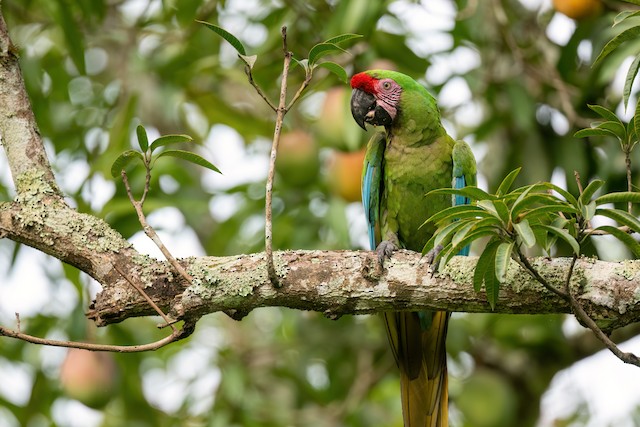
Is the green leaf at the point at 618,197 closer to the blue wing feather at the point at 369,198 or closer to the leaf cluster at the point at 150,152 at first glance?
the leaf cluster at the point at 150,152

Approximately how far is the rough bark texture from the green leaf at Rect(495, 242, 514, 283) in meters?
0.25

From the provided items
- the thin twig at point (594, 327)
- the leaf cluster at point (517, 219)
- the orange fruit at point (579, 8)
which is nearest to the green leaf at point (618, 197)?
the leaf cluster at point (517, 219)

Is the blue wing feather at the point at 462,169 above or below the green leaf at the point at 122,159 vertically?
above

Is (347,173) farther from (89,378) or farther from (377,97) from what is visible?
(89,378)

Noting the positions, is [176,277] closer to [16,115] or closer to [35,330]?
[16,115]

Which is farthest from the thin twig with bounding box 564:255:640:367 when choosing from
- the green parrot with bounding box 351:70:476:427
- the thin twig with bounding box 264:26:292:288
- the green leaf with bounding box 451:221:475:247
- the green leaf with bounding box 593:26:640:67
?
the green parrot with bounding box 351:70:476:427

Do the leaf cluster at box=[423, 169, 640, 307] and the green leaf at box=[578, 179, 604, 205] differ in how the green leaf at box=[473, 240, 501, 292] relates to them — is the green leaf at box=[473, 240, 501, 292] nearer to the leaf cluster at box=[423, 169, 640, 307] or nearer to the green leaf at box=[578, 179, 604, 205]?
the leaf cluster at box=[423, 169, 640, 307]

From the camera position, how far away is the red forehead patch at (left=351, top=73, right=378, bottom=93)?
3.02 m

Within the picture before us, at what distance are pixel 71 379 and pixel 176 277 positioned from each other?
1566 millimetres

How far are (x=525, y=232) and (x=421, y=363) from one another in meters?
1.31

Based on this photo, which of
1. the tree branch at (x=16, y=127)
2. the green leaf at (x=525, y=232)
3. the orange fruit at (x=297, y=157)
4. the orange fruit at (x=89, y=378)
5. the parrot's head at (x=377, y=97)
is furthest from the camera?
the orange fruit at (x=297, y=157)

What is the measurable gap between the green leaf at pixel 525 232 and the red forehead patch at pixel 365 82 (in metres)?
1.42

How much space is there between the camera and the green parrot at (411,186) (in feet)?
9.23

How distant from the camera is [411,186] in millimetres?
2932
